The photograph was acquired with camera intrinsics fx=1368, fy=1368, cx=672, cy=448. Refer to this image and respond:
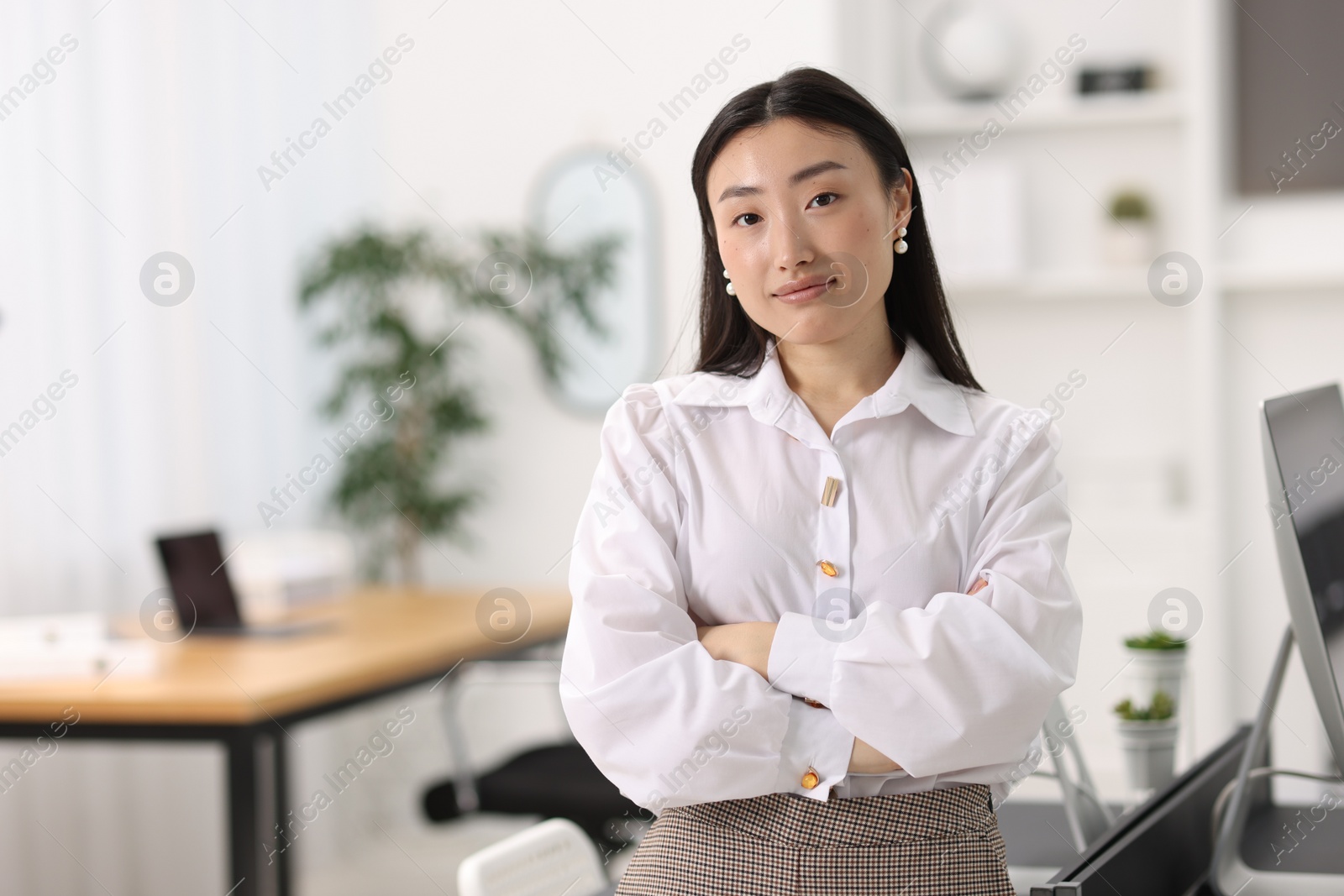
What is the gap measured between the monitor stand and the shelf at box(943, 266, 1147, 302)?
244cm

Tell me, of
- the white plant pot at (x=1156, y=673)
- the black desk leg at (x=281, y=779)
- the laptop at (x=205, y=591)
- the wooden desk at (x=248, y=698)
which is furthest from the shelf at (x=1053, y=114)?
the white plant pot at (x=1156, y=673)

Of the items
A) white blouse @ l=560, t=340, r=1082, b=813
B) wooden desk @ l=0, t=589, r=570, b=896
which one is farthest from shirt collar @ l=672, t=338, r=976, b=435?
wooden desk @ l=0, t=589, r=570, b=896

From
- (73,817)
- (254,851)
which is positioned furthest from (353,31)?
(254,851)

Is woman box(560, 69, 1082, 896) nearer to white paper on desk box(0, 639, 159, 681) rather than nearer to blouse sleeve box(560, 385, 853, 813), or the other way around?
blouse sleeve box(560, 385, 853, 813)

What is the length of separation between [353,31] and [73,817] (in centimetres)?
269

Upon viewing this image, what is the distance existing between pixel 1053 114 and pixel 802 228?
2.96 metres

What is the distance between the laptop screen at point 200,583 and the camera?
3.22 metres

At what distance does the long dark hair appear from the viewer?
1.44 m

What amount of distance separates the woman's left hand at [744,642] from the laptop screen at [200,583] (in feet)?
7.06

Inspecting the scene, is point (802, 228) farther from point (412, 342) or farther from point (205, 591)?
point (412, 342)

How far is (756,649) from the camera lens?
138 centimetres

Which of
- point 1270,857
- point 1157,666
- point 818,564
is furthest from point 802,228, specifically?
point 1270,857

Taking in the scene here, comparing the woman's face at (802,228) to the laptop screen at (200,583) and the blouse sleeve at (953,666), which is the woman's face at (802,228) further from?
the laptop screen at (200,583)

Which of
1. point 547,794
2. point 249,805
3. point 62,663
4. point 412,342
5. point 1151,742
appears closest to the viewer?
point 1151,742
